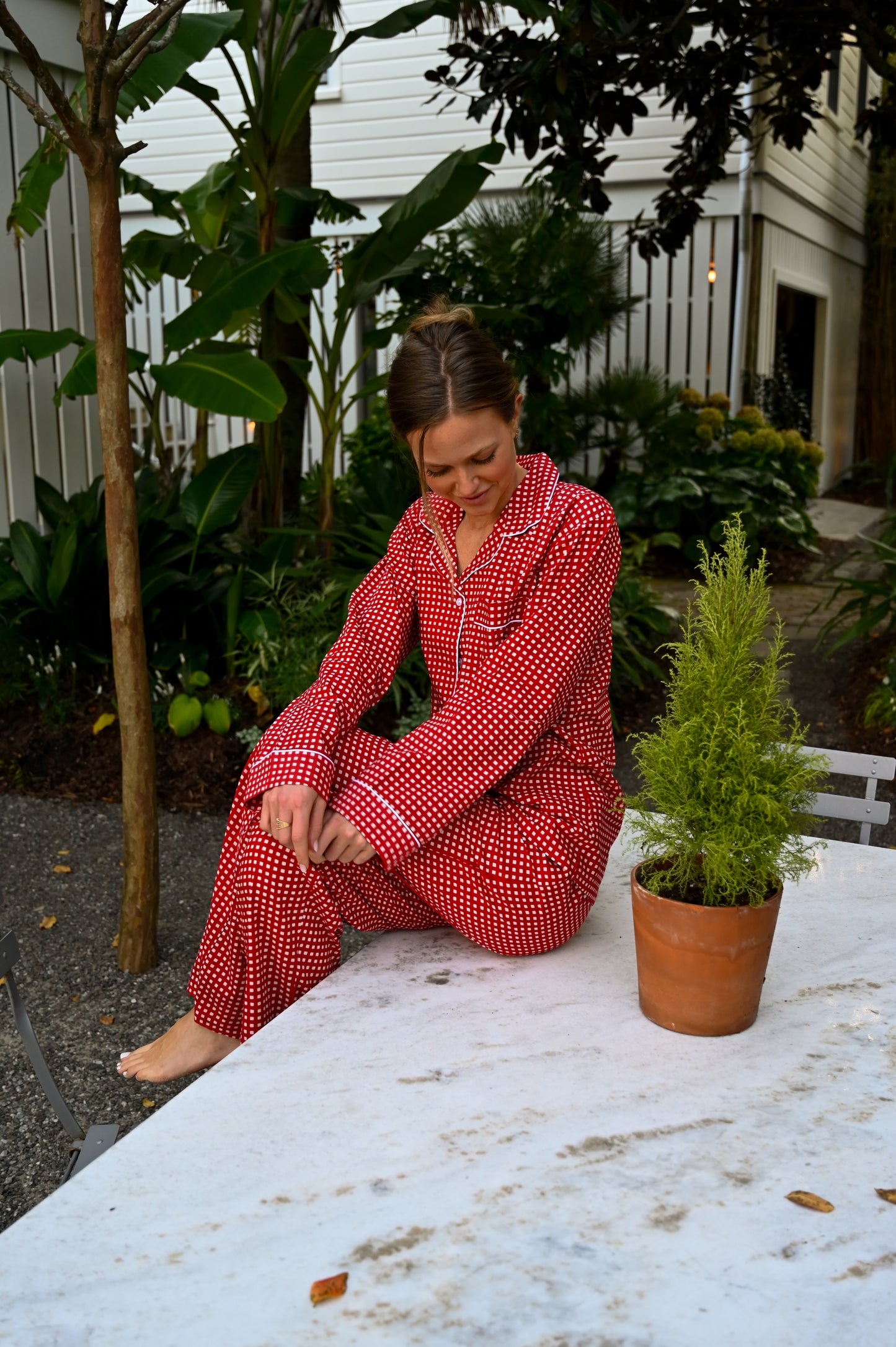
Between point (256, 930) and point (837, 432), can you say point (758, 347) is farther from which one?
point (256, 930)

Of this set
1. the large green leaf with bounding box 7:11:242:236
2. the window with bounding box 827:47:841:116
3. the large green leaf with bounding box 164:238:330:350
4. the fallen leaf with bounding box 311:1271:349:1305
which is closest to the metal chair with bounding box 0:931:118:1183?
the fallen leaf with bounding box 311:1271:349:1305

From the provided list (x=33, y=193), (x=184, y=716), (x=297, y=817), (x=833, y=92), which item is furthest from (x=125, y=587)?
(x=833, y=92)

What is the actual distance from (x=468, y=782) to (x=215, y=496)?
11.9 ft

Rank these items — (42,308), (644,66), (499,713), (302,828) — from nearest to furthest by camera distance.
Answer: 1. (302,828)
2. (499,713)
3. (644,66)
4. (42,308)

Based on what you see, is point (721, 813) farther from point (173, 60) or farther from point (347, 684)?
point (173, 60)

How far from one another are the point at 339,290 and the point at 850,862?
419cm

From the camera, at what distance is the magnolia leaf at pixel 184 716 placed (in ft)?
16.5

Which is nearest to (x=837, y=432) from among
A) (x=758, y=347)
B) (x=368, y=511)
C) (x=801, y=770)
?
(x=758, y=347)

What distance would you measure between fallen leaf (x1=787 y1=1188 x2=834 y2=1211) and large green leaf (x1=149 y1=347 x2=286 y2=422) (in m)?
3.08

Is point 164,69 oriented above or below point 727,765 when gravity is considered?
above

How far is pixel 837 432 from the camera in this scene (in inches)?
620

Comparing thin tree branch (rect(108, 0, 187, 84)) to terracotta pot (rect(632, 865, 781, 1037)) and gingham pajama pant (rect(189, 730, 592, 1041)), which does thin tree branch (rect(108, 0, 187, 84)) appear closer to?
gingham pajama pant (rect(189, 730, 592, 1041))

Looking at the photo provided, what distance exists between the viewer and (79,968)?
349cm

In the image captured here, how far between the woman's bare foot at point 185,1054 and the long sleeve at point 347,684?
57cm
